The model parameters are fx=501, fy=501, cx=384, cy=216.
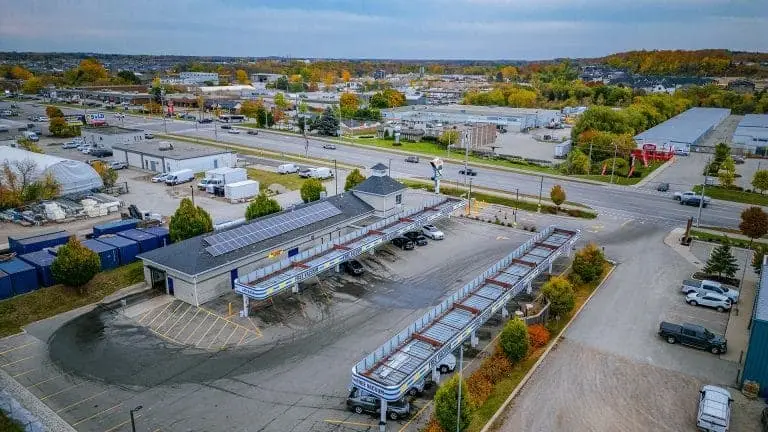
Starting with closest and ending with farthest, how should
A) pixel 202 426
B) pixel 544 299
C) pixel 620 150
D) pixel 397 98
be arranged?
1. pixel 202 426
2. pixel 544 299
3. pixel 620 150
4. pixel 397 98

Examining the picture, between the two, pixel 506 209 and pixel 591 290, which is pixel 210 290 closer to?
pixel 591 290

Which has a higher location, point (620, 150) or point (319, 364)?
point (620, 150)

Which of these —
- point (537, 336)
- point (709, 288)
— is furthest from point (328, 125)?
point (537, 336)

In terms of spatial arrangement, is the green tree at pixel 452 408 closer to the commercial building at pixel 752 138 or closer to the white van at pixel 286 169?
the white van at pixel 286 169

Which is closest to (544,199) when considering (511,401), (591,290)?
(591,290)

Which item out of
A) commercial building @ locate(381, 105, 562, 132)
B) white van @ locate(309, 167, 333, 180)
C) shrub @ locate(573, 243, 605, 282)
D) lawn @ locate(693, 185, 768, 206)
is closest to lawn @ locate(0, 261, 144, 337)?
shrub @ locate(573, 243, 605, 282)

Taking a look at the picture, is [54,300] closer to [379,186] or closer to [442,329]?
[442,329]
